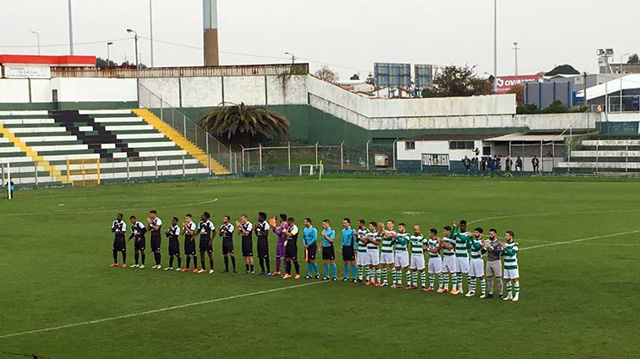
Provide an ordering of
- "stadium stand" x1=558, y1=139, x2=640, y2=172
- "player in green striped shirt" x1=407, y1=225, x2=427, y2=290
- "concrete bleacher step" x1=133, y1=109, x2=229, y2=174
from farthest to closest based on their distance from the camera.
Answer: "concrete bleacher step" x1=133, y1=109, x2=229, y2=174 → "stadium stand" x1=558, y1=139, x2=640, y2=172 → "player in green striped shirt" x1=407, y1=225, x2=427, y2=290

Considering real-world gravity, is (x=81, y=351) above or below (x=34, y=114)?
below

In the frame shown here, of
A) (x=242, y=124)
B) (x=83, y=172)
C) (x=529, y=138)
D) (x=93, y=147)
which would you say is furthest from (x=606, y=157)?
(x=93, y=147)

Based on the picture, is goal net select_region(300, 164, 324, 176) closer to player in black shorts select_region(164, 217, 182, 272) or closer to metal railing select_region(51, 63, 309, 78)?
metal railing select_region(51, 63, 309, 78)

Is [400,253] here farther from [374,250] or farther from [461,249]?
[461,249]

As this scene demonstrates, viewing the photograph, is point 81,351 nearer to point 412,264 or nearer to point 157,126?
point 412,264

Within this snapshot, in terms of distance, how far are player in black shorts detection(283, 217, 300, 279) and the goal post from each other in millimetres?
47398

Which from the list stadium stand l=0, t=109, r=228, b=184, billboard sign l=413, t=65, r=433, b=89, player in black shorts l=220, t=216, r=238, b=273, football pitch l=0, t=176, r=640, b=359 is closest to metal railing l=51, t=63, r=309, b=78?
stadium stand l=0, t=109, r=228, b=184

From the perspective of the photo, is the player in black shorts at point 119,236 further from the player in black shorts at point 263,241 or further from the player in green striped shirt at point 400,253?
the player in green striped shirt at point 400,253

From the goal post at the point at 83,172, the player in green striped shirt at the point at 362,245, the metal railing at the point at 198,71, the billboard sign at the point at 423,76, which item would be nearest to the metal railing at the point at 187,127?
the metal railing at the point at 198,71

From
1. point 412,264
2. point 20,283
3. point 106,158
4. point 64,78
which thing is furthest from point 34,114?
point 412,264

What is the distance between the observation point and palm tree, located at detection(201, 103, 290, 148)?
87.4 meters

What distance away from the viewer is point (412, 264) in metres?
26.8

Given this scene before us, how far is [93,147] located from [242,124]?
14.1m

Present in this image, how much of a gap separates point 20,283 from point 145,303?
5695 mm
